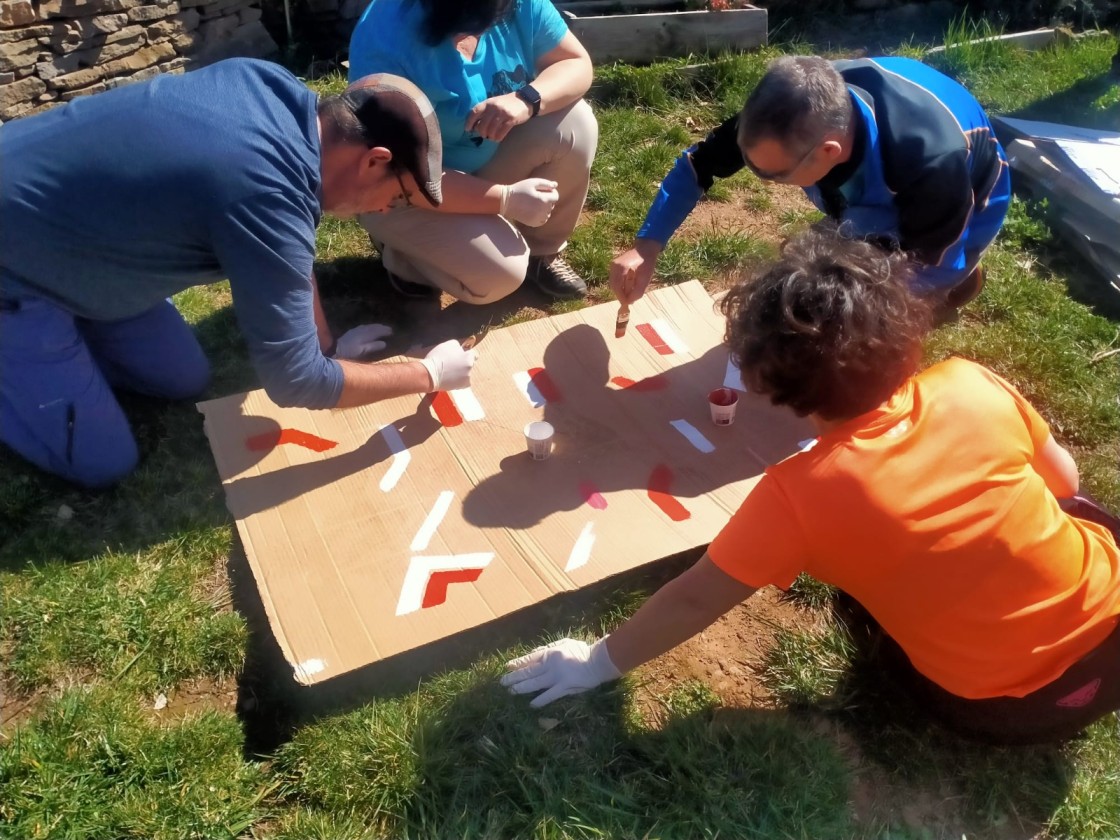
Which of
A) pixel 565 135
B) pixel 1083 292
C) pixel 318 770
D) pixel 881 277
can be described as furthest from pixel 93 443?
pixel 1083 292

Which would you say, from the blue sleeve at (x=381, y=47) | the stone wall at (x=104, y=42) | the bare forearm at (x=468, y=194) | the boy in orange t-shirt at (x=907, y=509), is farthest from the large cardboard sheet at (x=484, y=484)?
the stone wall at (x=104, y=42)

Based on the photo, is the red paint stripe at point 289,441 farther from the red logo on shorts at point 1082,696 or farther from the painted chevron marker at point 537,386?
the red logo on shorts at point 1082,696

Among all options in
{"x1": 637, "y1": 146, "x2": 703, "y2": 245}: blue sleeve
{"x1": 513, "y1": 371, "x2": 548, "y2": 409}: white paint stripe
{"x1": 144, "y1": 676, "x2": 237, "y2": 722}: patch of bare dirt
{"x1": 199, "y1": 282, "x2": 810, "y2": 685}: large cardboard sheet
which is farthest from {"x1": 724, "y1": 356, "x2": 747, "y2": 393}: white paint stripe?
{"x1": 144, "y1": 676, "x2": 237, "y2": 722}: patch of bare dirt

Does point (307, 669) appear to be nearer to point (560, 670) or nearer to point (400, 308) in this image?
point (560, 670)

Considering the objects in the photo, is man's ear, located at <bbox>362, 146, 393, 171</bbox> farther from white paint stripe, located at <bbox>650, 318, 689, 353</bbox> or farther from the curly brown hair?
white paint stripe, located at <bbox>650, 318, 689, 353</bbox>

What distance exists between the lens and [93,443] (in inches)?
103

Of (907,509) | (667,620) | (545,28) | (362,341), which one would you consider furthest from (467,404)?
(907,509)

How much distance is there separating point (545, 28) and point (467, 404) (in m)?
1.48

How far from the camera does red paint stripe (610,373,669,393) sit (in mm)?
3025

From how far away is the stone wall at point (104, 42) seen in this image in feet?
13.7

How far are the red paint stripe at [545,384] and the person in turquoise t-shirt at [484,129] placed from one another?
1.36 feet

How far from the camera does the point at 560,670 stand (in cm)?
215

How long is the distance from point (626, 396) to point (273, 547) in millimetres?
1277

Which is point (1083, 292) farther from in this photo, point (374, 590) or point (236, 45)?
point (236, 45)
